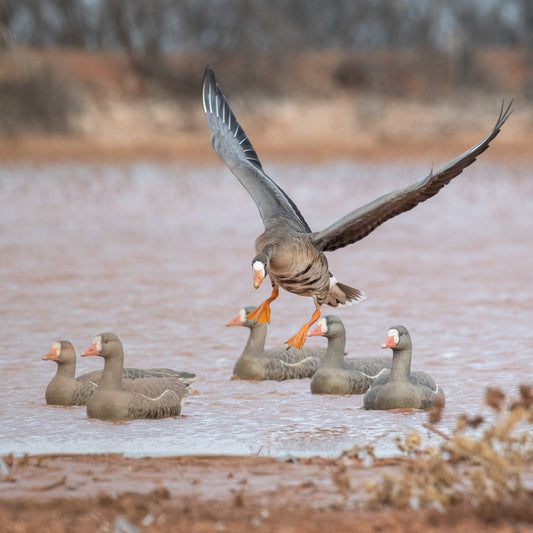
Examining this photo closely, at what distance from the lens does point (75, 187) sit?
23.7 metres

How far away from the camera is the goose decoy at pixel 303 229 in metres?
7.59

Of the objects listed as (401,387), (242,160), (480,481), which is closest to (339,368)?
(401,387)

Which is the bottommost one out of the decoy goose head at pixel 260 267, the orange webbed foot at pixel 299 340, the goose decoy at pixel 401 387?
the goose decoy at pixel 401 387

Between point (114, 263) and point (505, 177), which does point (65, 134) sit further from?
point (114, 263)

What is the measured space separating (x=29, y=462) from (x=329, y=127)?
95.0ft

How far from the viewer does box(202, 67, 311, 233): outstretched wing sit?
8953mm

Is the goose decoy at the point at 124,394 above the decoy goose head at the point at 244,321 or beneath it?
beneath

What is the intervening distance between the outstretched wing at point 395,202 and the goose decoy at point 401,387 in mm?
851

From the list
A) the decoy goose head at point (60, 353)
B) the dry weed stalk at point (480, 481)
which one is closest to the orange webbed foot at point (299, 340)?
the decoy goose head at point (60, 353)

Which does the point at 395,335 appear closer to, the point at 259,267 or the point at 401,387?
the point at 401,387

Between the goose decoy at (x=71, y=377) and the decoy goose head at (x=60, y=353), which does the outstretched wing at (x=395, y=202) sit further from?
the decoy goose head at (x=60, y=353)

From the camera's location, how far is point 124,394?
24.2 feet

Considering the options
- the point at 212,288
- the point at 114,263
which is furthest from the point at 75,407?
the point at 114,263

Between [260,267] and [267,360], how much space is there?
60.7 inches
